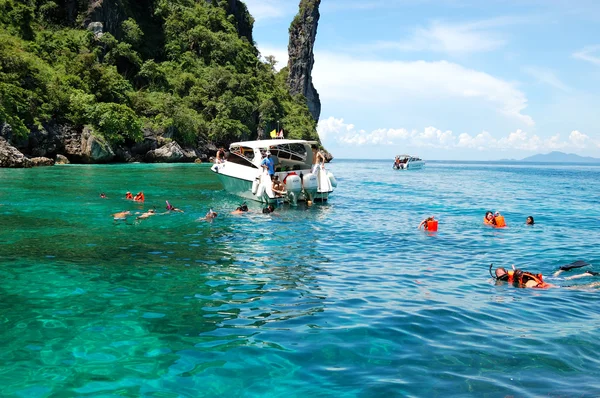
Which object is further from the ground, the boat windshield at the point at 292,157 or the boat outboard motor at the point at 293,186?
the boat windshield at the point at 292,157

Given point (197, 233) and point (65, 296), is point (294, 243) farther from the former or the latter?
point (65, 296)

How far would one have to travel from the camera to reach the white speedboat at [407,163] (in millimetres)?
77125

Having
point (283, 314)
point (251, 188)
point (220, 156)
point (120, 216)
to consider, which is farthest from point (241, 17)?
point (283, 314)

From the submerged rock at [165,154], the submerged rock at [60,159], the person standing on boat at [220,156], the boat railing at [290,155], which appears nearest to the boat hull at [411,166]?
the submerged rock at [165,154]

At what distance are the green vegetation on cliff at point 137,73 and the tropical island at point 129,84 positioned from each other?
Answer: 0.14 metres

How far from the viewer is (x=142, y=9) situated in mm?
84188

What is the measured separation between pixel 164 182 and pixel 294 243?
21089 millimetres

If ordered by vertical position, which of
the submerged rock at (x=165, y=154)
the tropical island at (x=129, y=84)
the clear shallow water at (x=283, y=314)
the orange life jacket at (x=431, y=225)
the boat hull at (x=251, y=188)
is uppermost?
the tropical island at (x=129, y=84)

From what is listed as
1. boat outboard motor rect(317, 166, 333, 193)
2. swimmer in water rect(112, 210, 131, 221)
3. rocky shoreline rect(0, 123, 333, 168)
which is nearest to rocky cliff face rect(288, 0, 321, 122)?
rocky shoreline rect(0, 123, 333, 168)

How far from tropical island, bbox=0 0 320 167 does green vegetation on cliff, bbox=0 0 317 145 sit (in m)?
0.14

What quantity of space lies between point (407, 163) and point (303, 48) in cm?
6427

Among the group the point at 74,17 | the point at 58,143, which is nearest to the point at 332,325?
the point at 58,143

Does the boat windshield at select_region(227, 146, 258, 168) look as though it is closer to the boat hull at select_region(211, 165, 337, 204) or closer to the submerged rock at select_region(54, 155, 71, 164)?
the boat hull at select_region(211, 165, 337, 204)

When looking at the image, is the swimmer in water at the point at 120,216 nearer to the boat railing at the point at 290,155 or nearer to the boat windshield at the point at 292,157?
the boat windshield at the point at 292,157
